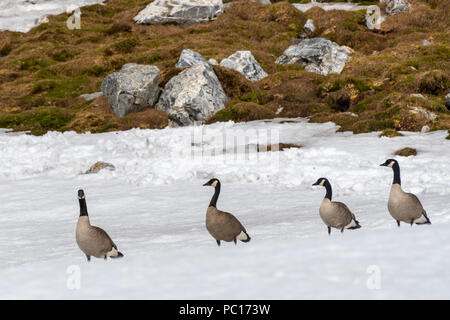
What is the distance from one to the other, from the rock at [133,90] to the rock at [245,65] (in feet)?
20.0

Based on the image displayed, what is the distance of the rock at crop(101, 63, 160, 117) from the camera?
95.7ft

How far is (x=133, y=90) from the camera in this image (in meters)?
29.1

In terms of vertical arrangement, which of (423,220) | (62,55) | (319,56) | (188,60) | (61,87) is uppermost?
(423,220)

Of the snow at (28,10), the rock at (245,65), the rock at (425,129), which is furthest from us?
the snow at (28,10)

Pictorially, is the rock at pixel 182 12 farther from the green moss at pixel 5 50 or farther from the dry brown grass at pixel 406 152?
the dry brown grass at pixel 406 152

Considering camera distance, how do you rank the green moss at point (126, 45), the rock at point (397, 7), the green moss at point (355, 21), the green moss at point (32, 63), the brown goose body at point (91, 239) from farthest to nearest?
1. the rock at point (397, 7)
2. the green moss at point (355, 21)
3. the green moss at point (126, 45)
4. the green moss at point (32, 63)
5. the brown goose body at point (91, 239)

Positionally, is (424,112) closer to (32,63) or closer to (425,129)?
(425,129)

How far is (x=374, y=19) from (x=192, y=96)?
2592 cm

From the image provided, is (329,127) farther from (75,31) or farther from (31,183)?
(75,31)

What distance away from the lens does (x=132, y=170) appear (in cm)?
1917

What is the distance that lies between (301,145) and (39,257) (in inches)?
538

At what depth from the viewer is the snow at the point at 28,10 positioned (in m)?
65.8

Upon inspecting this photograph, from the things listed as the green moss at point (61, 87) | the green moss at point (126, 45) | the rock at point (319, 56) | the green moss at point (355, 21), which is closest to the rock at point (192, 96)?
the rock at point (319, 56)

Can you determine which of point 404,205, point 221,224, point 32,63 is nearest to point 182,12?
point 32,63
